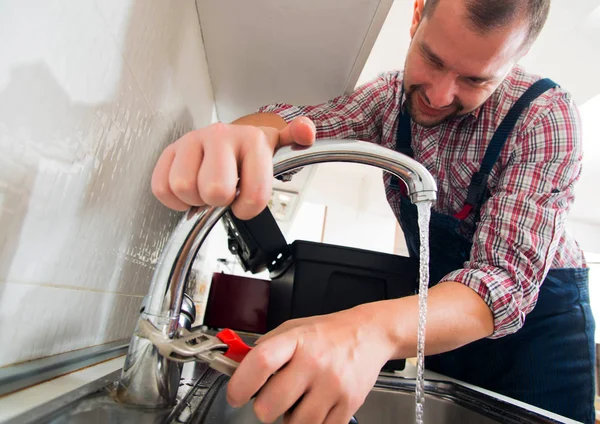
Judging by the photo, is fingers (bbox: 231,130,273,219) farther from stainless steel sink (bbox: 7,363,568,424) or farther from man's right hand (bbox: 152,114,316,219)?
stainless steel sink (bbox: 7,363,568,424)

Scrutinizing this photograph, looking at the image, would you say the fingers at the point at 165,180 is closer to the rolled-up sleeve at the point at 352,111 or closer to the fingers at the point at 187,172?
the fingers at the point at 187,172

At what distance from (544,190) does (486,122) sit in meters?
0.19

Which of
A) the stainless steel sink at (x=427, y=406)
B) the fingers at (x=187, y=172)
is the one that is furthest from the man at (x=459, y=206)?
the stainless steel sink at (x=427, y=406)

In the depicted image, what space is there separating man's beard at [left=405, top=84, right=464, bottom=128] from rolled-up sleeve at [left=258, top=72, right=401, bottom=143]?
100mm

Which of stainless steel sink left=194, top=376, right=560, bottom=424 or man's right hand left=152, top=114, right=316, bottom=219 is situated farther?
stainless steel sink left=194, top=376, right=560, bottom=424

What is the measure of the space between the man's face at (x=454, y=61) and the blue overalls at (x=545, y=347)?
0.33 ft

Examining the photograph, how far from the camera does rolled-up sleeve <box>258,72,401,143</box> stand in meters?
0.77

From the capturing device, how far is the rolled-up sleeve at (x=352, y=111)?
0.77 m

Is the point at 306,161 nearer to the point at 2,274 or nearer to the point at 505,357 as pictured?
the point at 2,274

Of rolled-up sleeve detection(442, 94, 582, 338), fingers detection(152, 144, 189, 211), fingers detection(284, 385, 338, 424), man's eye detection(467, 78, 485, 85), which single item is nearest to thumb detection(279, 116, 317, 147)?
fingers detection(152, 144, 189, 211)

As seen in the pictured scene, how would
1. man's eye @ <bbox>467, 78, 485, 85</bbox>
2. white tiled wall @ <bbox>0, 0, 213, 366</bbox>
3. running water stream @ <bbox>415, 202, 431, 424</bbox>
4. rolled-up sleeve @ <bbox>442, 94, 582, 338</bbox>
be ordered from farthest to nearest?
man's eye @ <bbox>467, 78, 485, 85</bbox>
rolled-up sleeve @ <bbox>442, 94, 582, 338</bbox>
running water stream @ <bbox>415, 202, 431, 424</bbox>
white tiled wall @ <bbox>0, 0, 213, 366</bbox>

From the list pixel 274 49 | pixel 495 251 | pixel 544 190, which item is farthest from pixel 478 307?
pixel 274 49

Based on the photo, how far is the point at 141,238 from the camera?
58cm

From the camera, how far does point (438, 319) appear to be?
46 centimetres
